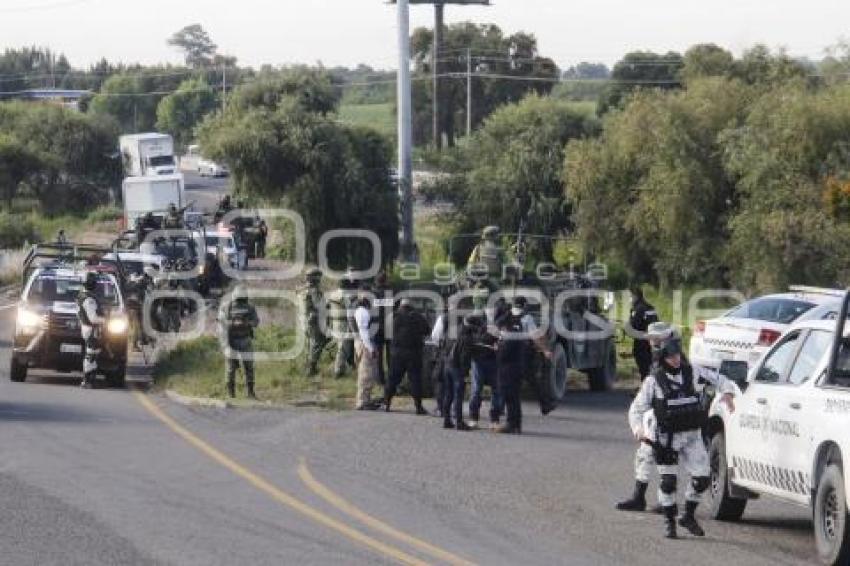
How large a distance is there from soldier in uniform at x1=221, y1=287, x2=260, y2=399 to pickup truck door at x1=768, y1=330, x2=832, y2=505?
12410mm

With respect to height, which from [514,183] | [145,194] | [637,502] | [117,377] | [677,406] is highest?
[677,406]

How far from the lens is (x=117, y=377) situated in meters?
27.8

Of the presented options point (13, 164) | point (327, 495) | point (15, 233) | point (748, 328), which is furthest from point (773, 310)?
point (13, 164)

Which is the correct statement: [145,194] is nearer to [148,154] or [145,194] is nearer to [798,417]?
[148,154]

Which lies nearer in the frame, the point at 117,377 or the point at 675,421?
the point at 675,421

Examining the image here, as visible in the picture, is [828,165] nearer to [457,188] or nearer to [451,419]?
[457,188]

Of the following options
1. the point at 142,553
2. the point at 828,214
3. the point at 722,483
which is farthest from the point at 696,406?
→ the point at 828,214

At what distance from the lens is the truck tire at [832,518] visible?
11594 mm

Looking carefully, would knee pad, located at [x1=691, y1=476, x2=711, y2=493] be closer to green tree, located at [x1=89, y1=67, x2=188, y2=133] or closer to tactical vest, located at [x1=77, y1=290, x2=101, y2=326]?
tactical vest, located at [x1=77, y1=290, x2=101, y2=326]

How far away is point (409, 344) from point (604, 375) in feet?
18.7

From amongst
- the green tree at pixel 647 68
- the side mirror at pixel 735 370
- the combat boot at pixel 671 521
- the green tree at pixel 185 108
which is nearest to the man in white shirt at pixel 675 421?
the combat boot at pixel 671 521

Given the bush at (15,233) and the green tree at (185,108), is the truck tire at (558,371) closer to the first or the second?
the bush at (15,233)

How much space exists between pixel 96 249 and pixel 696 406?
19396 millimetres

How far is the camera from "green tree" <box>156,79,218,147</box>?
13900cm
